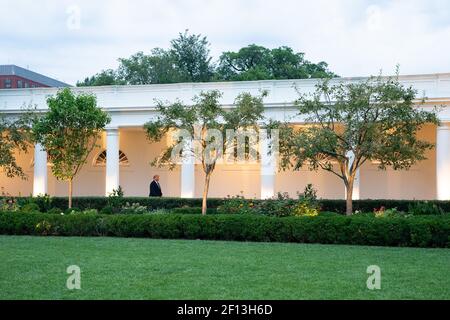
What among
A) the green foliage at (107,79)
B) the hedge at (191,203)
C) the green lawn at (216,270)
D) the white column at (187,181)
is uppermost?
the green foliage at (107,79)

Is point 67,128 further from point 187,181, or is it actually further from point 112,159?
point 187,181

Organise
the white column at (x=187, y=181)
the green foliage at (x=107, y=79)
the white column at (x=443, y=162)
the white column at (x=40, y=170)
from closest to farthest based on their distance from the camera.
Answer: the white column at (x=443, y=162) < the white column at (x=187, y=181) < the white column at (x=40, y=170) < the green foliage at (x=107, y=79)

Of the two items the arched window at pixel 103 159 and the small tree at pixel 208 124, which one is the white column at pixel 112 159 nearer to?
the arched window at pixel 103 159

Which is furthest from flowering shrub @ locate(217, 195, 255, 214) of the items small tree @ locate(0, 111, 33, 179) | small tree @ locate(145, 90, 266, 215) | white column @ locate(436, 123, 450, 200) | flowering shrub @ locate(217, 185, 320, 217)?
small tree @ locate(0, 111, 33, 179)

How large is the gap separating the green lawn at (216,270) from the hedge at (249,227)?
86 centimetres

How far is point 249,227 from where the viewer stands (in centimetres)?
1770

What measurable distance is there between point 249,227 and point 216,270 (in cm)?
628

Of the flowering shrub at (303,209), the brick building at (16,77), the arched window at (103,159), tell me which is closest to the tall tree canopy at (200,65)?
the arched window at (103,159)

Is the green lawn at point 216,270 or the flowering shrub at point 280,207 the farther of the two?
the flowering shrub at point 280,207

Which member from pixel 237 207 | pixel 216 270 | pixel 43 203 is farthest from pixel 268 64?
pixel 216 270

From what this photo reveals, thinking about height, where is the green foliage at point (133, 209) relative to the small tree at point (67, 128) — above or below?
below

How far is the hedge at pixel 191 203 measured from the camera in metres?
25.9

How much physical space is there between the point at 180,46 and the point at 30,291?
55.0 m

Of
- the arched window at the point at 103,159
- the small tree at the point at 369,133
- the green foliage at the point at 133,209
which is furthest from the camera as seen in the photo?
the arched window at the point at 103,159
